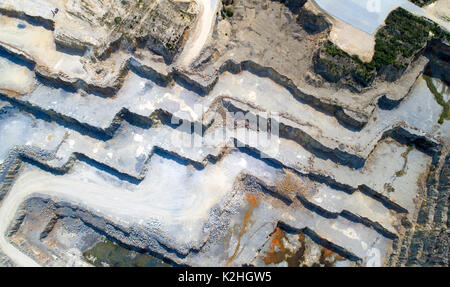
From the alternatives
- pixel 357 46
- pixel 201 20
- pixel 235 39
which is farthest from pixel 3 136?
pixel 357 46

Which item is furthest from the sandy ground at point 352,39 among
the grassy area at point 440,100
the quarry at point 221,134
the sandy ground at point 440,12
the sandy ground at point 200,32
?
the sandy ground at point 200,32

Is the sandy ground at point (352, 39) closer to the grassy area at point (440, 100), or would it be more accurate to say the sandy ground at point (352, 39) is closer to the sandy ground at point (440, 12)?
the sandy ground at point (440, 12)

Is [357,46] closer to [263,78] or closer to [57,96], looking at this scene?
[263,78]

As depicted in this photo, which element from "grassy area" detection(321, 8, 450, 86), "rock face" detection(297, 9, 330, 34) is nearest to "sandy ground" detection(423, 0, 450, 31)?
"grassy area" detection(321, 8, 450, 86)

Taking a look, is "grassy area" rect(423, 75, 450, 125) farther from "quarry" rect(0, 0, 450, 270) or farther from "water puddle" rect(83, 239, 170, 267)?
"water puddle" rect(83, 239, 170, 267)

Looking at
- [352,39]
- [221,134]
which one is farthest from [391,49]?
[221,134]

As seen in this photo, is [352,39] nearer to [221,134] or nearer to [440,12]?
[440,12]
